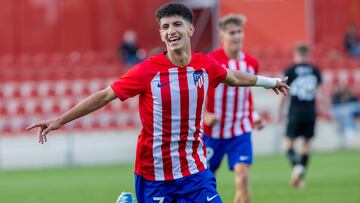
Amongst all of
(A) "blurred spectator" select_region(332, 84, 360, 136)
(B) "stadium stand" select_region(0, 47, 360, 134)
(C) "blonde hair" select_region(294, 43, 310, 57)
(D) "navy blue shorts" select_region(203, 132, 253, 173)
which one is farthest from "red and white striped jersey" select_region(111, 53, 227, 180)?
(B) "stadium stand" select_region(0, 47, 360, 134)

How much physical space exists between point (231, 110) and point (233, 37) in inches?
33.0

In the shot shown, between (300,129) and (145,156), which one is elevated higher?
(300,129)

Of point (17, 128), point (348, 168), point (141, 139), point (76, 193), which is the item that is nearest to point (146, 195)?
point (141, 139)

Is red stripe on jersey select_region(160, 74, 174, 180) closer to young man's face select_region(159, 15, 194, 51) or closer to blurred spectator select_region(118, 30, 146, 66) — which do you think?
young man's face select_region(159, 15, 194, 51)

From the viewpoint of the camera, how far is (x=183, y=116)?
7484mm

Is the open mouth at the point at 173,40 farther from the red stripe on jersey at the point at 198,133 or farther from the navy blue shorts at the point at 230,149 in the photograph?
the navy blue shorts at the point at 230,149

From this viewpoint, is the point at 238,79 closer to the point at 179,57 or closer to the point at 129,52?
the point at 179,57

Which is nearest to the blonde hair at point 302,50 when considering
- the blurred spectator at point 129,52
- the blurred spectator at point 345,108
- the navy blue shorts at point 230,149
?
the navy blue shorts at point 230,149

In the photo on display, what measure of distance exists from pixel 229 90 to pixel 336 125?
14.9m

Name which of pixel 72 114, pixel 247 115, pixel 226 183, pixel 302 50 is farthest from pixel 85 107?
pixel 226 183

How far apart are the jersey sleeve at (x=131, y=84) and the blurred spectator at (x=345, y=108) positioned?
18.3 meters

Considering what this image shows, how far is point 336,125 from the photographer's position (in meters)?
25.5

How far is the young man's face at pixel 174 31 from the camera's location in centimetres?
728

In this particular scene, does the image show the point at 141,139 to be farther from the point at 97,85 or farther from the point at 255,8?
the point at 255,8
